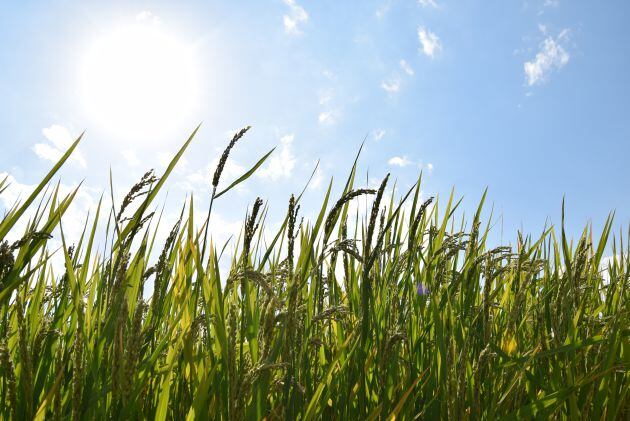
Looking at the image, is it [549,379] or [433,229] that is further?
[433,229]

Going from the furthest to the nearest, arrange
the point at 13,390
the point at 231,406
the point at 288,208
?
the point at 288,208, the point at 13,390, the point at 231,406

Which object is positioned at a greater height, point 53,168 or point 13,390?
point 53,168

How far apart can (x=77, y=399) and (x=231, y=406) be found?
0.39 meters

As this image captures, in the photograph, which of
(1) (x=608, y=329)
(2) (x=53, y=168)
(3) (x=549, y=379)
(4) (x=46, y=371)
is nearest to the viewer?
(2) (x=53, y=168)

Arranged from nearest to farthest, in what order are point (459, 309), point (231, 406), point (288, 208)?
point (231, 406)
point (288, 208)
point (459, 309)

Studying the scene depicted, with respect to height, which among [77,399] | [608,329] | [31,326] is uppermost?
[608,329]

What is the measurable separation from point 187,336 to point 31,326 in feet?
2.64

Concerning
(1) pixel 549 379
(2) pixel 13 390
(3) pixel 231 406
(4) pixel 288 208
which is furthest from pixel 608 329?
(2) pixel 13 390

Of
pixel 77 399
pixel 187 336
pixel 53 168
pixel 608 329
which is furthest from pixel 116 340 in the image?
pixel 608 329

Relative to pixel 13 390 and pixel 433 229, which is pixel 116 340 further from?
pixel 433 229

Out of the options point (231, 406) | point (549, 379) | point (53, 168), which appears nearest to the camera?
point (231, 406)

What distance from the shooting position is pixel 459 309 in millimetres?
2482

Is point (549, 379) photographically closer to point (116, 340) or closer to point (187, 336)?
point (187, 336)

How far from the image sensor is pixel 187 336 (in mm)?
1394
